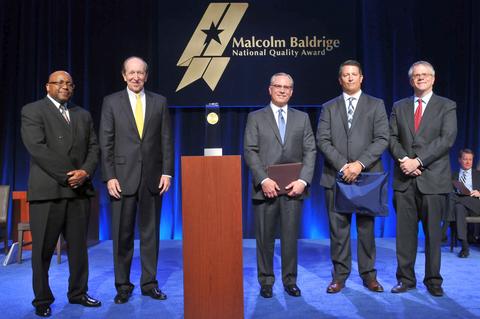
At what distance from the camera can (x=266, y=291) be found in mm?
3547

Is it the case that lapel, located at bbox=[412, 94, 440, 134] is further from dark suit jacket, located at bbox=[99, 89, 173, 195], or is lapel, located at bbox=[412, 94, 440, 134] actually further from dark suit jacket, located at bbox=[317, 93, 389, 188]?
dark suit jacket, located at bbox=[99, 89, 173, 195]

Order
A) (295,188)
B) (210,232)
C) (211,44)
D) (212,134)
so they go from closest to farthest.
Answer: (210,232)
(212,134)
(295,188)
(211,44)

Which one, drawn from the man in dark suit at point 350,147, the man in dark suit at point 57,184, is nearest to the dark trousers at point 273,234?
the man in dark suit at point 350,147

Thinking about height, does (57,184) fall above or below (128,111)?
below

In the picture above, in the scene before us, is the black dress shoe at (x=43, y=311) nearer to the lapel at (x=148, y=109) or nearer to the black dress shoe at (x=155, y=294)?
the black dress shoe at (x=155, y=294)

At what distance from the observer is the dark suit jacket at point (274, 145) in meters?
3.68

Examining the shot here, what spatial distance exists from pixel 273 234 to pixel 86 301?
141 cm

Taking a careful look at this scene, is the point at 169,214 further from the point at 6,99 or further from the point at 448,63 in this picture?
the point at 448,63

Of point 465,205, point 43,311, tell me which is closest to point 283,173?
point 43,311

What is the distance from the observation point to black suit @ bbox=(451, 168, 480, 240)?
18.0ft


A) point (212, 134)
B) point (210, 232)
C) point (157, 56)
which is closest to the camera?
point (210, 232)

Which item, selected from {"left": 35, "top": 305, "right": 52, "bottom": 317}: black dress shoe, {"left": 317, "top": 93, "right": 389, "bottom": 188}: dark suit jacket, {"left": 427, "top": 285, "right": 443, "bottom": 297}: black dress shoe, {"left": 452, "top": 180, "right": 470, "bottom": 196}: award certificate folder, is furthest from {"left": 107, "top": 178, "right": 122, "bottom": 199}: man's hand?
{"left": 452, "top": 180, "right": 470, "bottom": 196}: award certificate folder

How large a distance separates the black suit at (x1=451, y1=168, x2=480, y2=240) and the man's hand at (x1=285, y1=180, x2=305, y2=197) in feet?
8.95

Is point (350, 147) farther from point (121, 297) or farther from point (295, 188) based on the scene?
point (121, 297)
